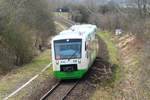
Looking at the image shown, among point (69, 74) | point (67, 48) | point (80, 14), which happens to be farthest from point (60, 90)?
point (80, 14)

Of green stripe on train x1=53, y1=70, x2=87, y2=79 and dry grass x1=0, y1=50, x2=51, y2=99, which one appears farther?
green stripe on train x1=53, y1=70, x2=87, y2=79

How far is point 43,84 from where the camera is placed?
981 inches

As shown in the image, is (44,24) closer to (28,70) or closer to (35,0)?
(35,0)

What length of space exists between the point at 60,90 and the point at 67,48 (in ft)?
9.65

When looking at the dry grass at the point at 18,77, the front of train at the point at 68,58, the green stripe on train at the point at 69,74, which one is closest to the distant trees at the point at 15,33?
the dry grass at the point at 18,77

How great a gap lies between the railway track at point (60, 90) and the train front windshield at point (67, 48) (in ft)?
4.98

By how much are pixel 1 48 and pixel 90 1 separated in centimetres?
7883

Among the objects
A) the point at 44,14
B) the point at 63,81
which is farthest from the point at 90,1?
the point at 63,81

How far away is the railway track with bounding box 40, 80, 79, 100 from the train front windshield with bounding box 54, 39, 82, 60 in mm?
1518

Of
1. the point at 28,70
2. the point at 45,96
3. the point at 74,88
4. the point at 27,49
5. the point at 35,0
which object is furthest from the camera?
the point at 35,0

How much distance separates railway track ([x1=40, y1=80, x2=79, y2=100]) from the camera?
21.5m

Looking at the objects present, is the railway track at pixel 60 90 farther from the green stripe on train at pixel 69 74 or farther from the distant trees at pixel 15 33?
the distant trees at pixel 15 33

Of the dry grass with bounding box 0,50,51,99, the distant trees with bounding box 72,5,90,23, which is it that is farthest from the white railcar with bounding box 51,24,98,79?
the distant trees with bounding box 72,5,90,23

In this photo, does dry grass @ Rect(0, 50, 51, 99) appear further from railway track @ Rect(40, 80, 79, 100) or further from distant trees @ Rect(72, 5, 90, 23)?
distant trees @ Rect(72, 5, 90, 23)
